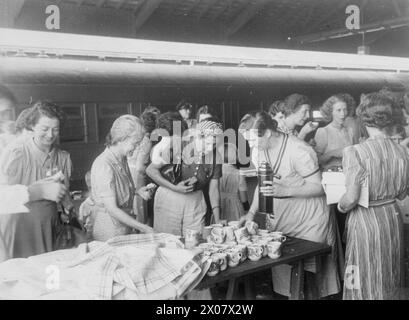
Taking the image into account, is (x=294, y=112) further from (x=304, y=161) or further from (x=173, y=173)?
(x=173, y=173)

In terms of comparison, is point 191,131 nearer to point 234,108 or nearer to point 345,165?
point 234,108

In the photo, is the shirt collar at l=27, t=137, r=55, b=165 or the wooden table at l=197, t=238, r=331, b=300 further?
the shirt collar at l=27, t=137, r=55, b=165

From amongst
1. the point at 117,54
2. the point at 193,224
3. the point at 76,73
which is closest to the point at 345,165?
the point at 193,224

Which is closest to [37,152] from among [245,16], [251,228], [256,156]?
[251,228]

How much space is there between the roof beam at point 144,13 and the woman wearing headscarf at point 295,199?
39.6 inches

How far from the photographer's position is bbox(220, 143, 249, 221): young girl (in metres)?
3.20

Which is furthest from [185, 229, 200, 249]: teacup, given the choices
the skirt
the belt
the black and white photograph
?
the belt

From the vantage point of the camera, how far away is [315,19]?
123 inches

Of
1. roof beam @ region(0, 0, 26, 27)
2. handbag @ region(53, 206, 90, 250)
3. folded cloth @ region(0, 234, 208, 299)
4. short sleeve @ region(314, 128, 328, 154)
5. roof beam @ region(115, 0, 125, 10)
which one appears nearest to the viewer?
folded cloth @ region(0, 234, 208, 299)

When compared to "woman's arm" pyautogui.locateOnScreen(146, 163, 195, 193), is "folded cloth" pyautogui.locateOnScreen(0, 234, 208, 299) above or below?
below

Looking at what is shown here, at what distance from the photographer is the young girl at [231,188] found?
3197mm

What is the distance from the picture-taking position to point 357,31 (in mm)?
3154

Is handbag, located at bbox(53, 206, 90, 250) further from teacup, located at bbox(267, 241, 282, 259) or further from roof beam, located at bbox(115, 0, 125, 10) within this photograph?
roof beam, located at bbox(115, 0, 125, 10)

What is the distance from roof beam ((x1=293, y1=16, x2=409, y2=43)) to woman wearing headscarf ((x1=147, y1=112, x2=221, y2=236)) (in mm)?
1032
